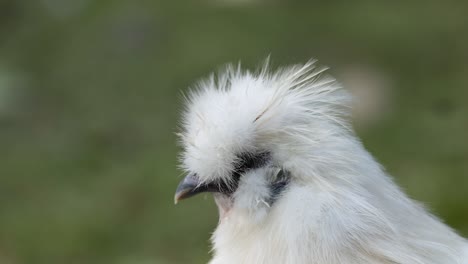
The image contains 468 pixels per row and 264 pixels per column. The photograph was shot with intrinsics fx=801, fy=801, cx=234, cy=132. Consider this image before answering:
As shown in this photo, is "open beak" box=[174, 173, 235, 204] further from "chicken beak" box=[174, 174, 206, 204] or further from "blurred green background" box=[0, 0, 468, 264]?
"blurred green background" box=[0, 0, 468, 264]

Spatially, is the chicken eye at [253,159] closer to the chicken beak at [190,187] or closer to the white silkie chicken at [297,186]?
the white silkie chicken at [297,186]

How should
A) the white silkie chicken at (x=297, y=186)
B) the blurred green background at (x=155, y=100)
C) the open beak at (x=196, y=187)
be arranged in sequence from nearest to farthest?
the white silkie chicken at (x=297, y=186)
the open beak at (x=196, y=187)
the blurred green background at (x=155, y=100)

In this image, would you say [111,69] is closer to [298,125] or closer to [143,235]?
[143,235]

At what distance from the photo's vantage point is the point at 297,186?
6.89ft

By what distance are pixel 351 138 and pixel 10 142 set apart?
3703mm

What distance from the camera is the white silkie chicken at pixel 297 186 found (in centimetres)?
206

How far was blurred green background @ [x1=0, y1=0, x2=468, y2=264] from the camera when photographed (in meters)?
4.65

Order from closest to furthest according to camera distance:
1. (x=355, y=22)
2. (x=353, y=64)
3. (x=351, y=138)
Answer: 1. (x=351, y=138)
2. (x=353, y=64)
3. (x=355, y=22)

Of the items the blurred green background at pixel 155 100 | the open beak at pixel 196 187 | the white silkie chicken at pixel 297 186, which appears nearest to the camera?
the white silkie chicken at pixel 297 186

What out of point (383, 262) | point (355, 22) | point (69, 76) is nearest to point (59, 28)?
point (69, 76)

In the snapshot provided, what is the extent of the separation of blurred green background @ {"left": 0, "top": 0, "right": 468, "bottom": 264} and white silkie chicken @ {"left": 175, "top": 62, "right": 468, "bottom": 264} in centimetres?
225

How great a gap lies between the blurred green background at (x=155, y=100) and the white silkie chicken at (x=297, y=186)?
225 cm

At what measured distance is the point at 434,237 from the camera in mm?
2203

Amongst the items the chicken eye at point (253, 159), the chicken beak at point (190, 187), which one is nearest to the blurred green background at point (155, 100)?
the chicken beak at point (190, 187)
